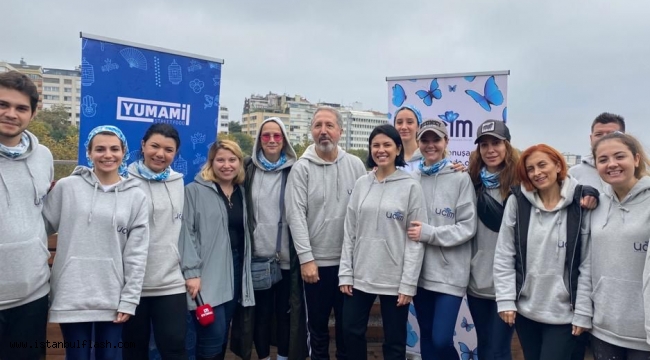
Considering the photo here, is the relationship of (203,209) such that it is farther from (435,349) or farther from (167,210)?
(435,349)

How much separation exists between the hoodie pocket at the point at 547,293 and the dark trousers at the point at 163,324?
2074mm

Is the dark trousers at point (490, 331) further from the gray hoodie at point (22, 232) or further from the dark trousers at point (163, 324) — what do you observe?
the gray hoodie at point (22, 232)

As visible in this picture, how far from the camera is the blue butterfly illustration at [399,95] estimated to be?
171 inches

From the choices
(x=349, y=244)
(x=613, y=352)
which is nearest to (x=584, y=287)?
(x=613, y=352)

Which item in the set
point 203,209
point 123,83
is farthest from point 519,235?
point 123,83

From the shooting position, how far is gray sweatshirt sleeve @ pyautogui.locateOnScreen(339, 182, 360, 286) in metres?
3.02

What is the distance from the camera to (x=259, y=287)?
323 cm

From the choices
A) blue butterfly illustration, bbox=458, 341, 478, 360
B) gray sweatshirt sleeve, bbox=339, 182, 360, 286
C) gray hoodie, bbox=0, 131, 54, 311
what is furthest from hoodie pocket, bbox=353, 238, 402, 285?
gray hoodie, bbox=0, 131, 54, 311

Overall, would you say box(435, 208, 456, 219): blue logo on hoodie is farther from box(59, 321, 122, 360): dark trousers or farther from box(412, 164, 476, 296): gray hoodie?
box(59, 321, 122, 360): dark trousers

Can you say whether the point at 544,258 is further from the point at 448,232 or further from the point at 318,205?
the point at 318,205

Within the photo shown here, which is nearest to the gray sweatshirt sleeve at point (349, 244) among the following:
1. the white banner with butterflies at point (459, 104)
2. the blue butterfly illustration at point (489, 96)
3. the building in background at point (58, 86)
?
the white banner with butterflies at point (459, 104)

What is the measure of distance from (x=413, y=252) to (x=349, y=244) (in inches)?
17.0

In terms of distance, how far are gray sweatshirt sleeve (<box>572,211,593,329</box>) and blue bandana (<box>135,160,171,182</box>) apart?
2480 millimetres

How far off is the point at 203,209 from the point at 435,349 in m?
1.80
